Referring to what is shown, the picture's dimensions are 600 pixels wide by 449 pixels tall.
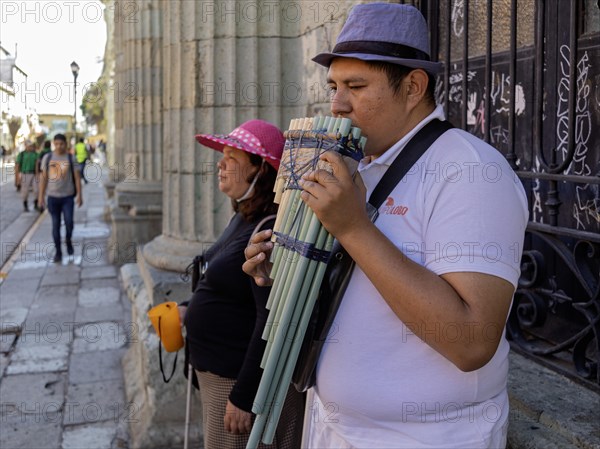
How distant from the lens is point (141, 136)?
10.3 metres

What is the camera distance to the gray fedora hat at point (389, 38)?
175 cm

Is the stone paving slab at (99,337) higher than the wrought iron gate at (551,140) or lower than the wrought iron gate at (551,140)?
lower

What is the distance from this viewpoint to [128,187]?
404 inches

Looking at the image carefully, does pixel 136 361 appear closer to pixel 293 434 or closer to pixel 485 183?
pixel 293 434

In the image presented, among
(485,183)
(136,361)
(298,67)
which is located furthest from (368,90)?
(136,361)

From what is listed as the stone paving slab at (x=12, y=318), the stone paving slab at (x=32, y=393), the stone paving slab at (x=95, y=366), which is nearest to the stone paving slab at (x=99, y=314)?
the stone paving slab at (x=12, y=318)

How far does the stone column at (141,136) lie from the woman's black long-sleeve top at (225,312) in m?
6.79

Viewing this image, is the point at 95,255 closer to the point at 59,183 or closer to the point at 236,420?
the point at 59,183

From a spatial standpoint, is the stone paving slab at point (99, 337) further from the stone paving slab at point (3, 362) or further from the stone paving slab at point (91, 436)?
the stone paving slab at point (91, 436)

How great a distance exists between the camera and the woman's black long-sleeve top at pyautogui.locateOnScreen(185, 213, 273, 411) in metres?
2.86

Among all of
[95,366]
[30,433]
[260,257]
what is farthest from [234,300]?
[95,366]

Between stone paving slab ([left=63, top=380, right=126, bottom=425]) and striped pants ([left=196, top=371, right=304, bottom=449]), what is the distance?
6.83 feet

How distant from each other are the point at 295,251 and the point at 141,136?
8944mm

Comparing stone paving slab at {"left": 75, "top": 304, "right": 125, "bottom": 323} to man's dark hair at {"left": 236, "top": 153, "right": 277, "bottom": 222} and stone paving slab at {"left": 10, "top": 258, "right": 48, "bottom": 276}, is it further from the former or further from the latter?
man's dark hair at {"left": 236, "top": 153, "right": 277, "bottom": 222}
